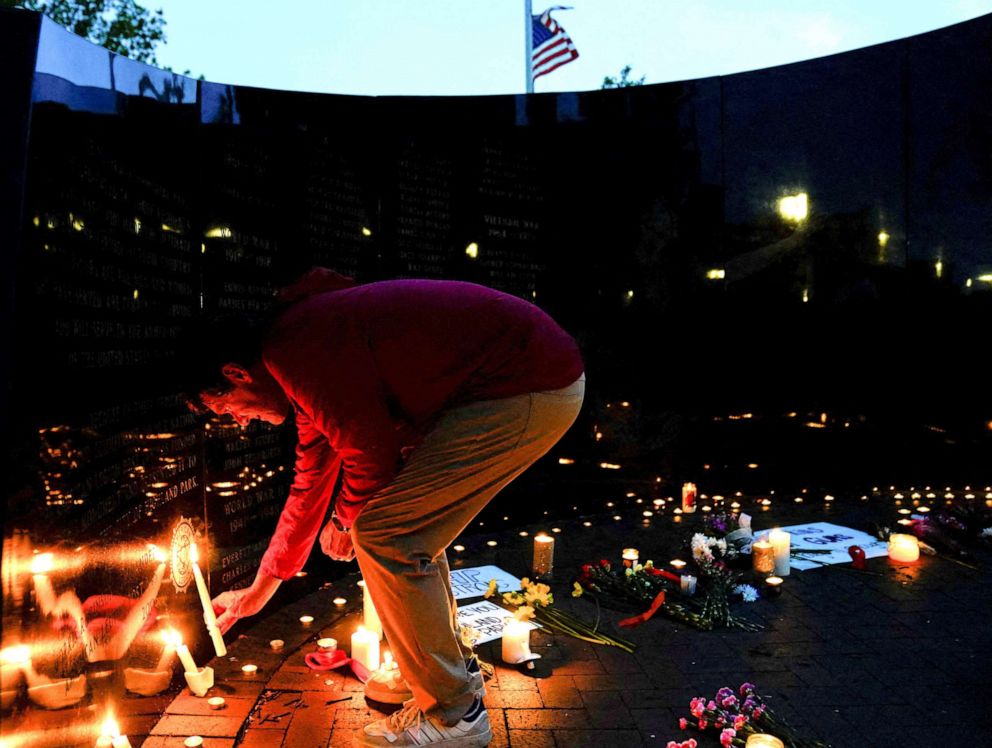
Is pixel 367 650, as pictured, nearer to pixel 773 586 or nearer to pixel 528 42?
pixel 773 586

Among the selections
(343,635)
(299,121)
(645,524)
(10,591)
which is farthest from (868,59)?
(10,591)

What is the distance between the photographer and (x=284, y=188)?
13.1ft

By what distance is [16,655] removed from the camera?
1.71 m

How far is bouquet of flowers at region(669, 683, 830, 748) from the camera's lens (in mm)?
2469

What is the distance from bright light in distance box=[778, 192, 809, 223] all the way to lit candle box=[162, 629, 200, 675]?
5.54m

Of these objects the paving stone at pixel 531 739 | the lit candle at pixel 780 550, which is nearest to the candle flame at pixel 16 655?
the paving stone at pixel 531 739

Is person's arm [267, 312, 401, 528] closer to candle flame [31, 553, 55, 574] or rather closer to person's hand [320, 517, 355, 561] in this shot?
person's hand [320, 517, 355, 561]

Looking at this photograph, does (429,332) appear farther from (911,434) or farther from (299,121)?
(911,434)

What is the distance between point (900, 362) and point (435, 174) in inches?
168

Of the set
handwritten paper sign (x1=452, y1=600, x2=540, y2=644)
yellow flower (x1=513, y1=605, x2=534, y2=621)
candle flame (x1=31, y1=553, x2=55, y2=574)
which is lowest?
handwritten paper sign (x1=452, y1=600, x2=540, y2=644)

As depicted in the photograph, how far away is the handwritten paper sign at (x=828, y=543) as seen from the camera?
452cm

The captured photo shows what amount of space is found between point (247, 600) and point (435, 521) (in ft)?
→ 2.92

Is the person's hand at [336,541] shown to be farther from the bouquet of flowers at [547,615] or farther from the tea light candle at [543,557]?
the tea light candle at [543,557]

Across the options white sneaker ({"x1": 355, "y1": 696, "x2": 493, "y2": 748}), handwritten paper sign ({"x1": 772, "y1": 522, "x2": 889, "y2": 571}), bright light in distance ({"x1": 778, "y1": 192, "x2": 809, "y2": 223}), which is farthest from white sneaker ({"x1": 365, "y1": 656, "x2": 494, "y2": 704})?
bright light in distance ({"x1": 778, "y1": 192, "x2": 809, "y2": 223})
